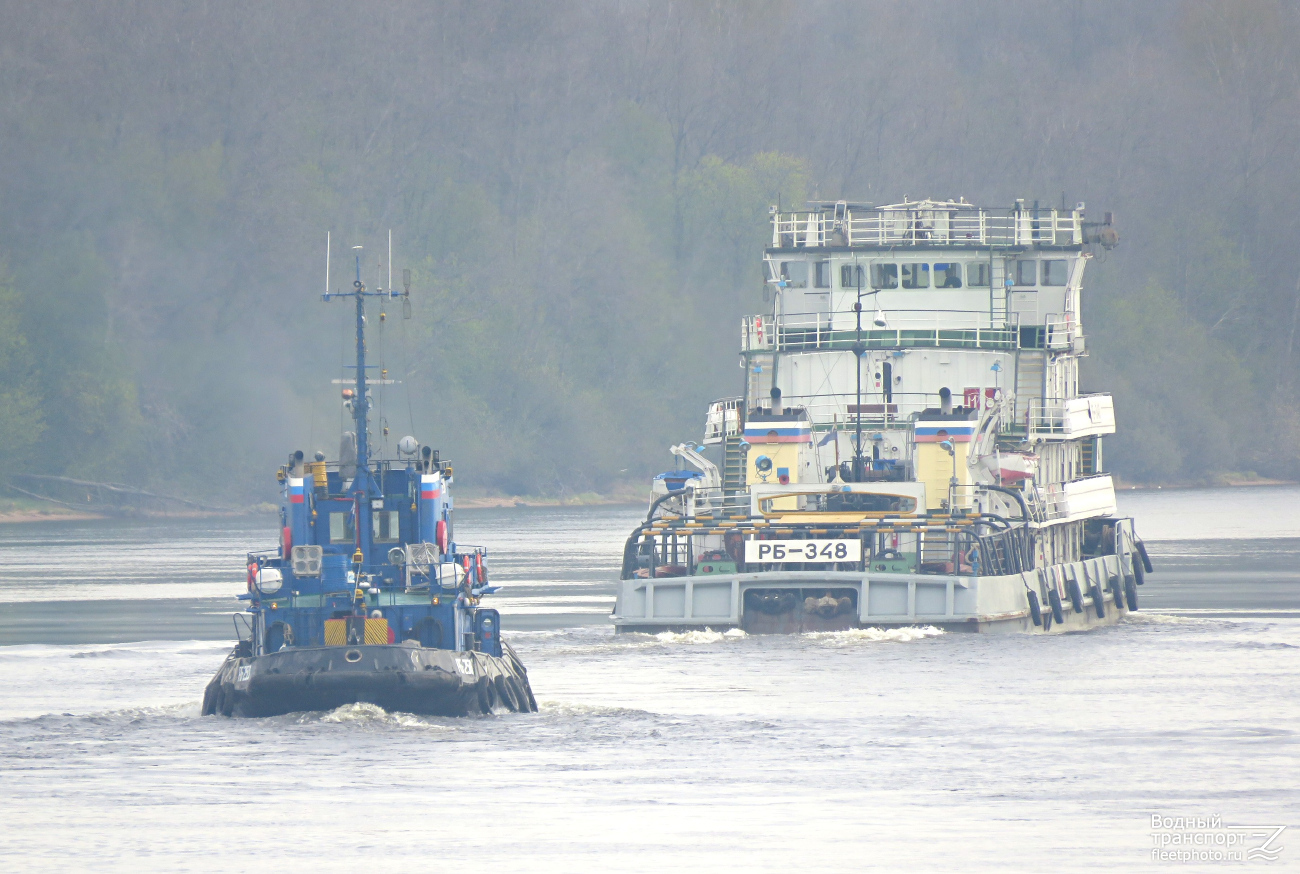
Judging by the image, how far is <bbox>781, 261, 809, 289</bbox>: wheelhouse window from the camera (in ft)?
171

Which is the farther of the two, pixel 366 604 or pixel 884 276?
pixel 884 276

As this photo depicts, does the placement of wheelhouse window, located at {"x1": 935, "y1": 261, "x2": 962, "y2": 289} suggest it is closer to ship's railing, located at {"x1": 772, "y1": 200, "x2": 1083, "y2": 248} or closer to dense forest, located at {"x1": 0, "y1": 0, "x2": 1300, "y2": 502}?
ship's railing, located at {"x1": 772, "y1": 200, "x2": 1083, "y2": 248}

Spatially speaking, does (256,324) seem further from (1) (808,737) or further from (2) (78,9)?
(1) (808,737)

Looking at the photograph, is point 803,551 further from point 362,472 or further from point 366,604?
point 366,604

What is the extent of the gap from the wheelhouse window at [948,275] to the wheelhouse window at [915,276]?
0.23 m

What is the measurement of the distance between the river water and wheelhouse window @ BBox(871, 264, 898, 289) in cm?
950

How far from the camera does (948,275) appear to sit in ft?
168

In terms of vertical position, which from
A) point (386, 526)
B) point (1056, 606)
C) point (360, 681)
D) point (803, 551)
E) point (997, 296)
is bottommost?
point (360, 681)

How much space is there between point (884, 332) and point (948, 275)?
232cm

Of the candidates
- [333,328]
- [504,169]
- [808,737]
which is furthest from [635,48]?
[808,737]

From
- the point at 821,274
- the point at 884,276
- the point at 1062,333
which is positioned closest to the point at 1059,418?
the point at 1062,333

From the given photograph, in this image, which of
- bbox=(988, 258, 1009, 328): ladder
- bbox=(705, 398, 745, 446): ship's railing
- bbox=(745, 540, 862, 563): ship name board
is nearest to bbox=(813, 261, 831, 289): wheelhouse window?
bbox=(705, 398, 745, 446): ship's railing

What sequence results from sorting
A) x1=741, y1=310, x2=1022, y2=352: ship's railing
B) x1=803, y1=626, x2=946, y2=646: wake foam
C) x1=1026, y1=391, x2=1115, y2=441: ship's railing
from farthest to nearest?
x1=741, y1=310, x2=1022, y2=352: ship's railing, x1=1026, y1=391, x2=1115, y2=441: ship's railing, x1=803, y1=626, x2=946, y2=646: wake foam

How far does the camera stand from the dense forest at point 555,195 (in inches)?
4203
